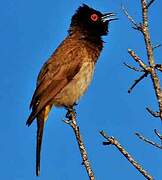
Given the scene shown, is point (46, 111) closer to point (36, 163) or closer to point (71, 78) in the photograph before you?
point (71, 78)

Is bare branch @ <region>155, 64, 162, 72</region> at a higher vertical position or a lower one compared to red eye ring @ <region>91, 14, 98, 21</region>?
lower

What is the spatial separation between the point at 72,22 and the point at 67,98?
195cm

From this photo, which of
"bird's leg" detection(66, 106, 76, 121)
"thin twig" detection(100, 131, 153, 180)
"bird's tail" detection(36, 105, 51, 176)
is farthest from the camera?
"bird's tail" detection(36, 105, 51, 176)

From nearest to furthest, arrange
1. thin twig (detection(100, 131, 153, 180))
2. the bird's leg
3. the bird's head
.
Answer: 1. thin twig (detection(100, 131, 153, 180))
2. the bird's leg
3. the bird's head

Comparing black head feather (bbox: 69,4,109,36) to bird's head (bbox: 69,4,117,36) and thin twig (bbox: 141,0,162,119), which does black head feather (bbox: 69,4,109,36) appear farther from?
thin twig (bbox: 141,0,162,119)

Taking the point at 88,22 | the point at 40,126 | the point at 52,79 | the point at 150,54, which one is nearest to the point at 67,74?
the point at 52,79

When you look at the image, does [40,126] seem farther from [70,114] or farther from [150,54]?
[150,54]

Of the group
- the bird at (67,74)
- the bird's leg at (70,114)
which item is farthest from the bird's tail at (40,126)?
the bird's leg at (70,114)

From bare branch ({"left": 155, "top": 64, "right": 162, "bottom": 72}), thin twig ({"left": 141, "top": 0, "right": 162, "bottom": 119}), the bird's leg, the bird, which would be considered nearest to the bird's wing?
the bird

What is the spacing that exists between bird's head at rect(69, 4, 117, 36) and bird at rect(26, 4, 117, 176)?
10 centimetres

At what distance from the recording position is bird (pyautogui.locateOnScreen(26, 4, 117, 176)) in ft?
26.9

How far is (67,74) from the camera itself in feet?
28.1

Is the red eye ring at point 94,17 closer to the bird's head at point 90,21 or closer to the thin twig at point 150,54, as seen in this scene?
the bird's head at point 90,21

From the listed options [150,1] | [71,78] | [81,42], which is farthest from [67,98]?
[150,1]
